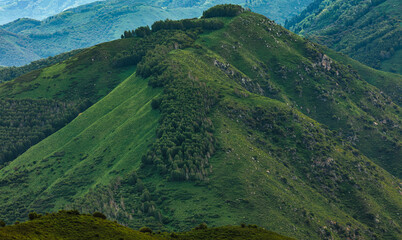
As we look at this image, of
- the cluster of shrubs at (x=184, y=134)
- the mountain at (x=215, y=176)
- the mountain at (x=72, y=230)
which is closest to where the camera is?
the mountain at (x=72, y=230)

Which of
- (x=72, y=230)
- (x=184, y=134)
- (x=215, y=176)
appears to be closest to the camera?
(x=72, y=230)

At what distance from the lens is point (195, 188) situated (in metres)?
144

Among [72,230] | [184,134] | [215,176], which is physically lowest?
[215,176]

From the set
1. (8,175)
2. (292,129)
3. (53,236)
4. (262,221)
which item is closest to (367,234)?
(262,221)

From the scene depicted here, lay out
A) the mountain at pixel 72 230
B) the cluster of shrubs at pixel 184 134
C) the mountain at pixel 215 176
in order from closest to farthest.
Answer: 1. the mountain at pixel 72 230
2. the mountain at pixel 215 176
3. the cluster of shrubs at pixel 184 134

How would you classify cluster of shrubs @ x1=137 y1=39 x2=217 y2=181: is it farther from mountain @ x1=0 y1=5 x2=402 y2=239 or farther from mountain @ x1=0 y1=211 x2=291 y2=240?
mountain @ x1=0 y1=211 x2=291 y2=240

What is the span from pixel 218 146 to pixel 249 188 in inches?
1158

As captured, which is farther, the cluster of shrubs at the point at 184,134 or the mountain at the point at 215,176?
the cluster of shrubs at the point at 184,134

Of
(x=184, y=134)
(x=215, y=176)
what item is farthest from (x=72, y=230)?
(x=184, y=134)

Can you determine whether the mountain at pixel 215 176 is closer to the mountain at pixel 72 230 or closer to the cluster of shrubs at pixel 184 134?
the cluster of shrubs at pixel 184 134

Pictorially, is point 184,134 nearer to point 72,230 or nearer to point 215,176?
point 215,176

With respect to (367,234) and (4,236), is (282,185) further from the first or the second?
(4,236)

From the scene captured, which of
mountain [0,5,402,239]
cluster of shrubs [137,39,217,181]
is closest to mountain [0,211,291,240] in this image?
mountain [0,5,402,239]

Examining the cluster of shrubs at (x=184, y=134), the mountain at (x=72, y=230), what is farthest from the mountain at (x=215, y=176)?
the mountain at (x=72, y=230)
